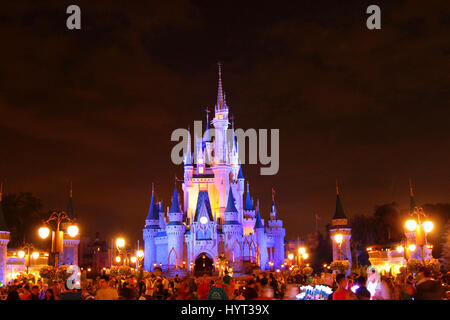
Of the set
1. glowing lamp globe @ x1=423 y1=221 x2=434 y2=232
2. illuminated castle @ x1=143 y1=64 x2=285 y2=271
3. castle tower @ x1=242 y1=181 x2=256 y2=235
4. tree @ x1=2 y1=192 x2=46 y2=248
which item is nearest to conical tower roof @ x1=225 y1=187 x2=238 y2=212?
illuminated castle @ x1=143 y1=64 x2=285 y2=271

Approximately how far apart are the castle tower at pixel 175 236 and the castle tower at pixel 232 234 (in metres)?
6.26

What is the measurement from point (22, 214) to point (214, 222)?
102 feet

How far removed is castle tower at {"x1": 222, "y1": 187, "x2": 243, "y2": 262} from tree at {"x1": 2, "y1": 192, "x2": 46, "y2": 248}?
28425 mm

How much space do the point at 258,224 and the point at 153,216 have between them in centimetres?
1676

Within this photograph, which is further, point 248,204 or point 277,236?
point 277,236

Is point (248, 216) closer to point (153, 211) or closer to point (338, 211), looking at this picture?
point (153, 211)

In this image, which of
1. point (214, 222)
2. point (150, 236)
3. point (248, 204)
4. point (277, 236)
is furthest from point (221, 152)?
point (277, 236)

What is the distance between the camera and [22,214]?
79938 millimetres

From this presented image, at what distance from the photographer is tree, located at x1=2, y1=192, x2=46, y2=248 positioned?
7738cm

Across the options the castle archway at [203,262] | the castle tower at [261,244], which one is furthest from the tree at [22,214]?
the castle tower at [261,244]

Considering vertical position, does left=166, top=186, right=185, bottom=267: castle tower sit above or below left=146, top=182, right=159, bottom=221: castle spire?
below

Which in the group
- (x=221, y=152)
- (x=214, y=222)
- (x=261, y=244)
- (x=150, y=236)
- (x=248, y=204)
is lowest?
(x=261, y=244)

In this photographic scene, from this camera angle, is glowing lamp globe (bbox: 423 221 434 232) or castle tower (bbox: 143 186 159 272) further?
castle tower (bbox: 143 186 159 272)

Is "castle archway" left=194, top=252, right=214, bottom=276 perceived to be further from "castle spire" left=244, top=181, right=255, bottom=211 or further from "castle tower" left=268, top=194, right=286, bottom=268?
"castle tower" left=268, top=194, right=286, bottom=268
